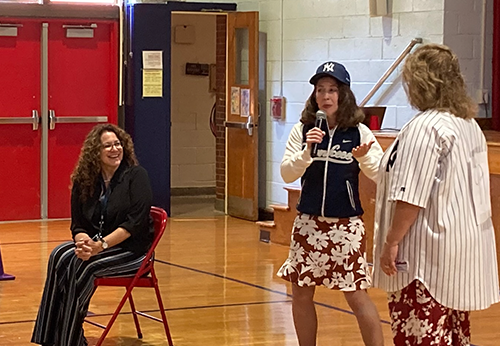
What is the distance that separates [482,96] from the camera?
7.71m

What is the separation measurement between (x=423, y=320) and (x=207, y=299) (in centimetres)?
295

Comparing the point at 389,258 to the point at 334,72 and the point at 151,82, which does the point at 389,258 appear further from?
the point at 151,82

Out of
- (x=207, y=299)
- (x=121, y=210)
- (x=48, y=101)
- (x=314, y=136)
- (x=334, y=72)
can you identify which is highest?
(x=334, y=72)

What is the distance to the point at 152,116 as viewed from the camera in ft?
32.3

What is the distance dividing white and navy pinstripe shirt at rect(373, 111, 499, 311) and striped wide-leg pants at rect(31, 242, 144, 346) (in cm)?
171

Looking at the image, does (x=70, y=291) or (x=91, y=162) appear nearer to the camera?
(x=70, y=291)

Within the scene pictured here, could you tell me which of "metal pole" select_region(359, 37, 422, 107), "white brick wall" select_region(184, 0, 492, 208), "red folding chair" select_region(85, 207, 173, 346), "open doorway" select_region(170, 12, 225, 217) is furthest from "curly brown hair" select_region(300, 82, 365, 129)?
"open doorway" select_region(170, 12, 225, 217)

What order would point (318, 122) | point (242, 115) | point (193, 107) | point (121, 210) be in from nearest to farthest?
point (318, 122)
point (121, 210)
point (242, 115)
point (193, 107)

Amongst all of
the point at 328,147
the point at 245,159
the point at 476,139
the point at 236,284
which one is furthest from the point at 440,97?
the point at 245,159

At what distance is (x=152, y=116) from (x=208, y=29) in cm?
228

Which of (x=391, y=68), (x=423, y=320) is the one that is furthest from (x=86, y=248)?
(x=391, y=68)

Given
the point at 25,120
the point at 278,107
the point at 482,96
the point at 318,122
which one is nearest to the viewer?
the point at 318,122

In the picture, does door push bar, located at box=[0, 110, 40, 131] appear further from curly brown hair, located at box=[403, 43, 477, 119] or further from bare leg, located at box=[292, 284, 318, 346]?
curly brown hair, located at box=[403, 43, 477, 119]

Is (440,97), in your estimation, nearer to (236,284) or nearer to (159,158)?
(236,284)
